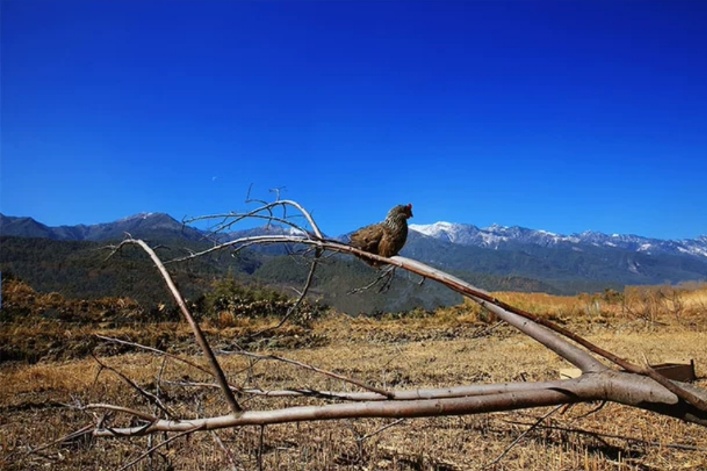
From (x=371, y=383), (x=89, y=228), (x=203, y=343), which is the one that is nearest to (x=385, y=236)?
(x=203, y=343)

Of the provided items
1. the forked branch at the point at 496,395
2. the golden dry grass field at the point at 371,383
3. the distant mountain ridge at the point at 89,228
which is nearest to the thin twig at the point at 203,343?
the forked branch at the point at 496,395

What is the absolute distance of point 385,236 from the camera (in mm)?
2818

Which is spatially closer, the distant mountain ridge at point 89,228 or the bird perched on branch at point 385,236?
the bird perched on branch at point 385,236

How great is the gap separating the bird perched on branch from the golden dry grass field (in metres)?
0.80

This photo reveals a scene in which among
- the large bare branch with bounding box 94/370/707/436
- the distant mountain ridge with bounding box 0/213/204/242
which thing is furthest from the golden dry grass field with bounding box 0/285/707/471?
the distant mountain ridge with bounding box 0/213/204/242

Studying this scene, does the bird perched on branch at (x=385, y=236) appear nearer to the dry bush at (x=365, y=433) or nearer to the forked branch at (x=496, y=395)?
the dry bush at (x=365, y=433)

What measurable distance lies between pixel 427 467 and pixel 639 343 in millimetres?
8862

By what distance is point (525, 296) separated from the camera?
831 inches

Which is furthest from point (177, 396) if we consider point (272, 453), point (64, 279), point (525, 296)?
point (525, 296)

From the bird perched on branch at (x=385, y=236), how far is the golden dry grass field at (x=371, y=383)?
31.6 inches

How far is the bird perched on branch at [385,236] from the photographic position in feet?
9.14

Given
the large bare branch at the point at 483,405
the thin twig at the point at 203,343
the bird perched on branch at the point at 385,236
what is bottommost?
the large bare branch at the point at 483,405

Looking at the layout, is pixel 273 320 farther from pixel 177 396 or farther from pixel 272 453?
pixel 272 453

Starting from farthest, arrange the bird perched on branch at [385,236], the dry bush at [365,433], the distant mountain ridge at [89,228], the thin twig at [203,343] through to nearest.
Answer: the distant mountain ridge at [89,228], the dry bush at [365,433], the bird perched on branch at [385,236], the thin twig at [203,343]
